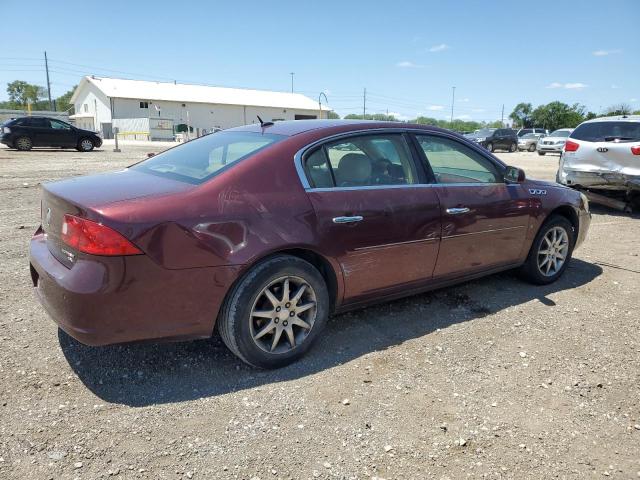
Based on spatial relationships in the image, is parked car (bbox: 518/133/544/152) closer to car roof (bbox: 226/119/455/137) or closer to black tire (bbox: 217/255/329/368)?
car roof (bbox: 226/119/455/137)

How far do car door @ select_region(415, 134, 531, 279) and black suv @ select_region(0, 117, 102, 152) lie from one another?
2155cm

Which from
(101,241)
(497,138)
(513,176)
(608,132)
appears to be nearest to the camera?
(101,241)

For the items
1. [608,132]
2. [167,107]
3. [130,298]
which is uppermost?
[167,107]

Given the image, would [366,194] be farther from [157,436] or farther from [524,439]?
[157,436]

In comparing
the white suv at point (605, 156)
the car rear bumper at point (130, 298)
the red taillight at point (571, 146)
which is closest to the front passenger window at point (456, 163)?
A: the car rear bumper at point (130, 298)

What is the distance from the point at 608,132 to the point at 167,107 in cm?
5108

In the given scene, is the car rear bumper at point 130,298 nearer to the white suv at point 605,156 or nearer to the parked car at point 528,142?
the white suv at point 605,156

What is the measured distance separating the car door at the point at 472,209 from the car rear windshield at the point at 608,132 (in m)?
5.45

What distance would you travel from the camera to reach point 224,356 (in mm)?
3262

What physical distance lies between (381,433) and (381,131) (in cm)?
219

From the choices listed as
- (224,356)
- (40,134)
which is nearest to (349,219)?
(224,356)

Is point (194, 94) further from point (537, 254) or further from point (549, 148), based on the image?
point (537, 254)

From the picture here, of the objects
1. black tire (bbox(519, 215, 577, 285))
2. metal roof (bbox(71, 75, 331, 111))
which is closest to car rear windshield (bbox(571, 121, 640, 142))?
black tire (bbox(519, 215, 577, 285))

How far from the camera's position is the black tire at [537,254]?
15.3 ft
